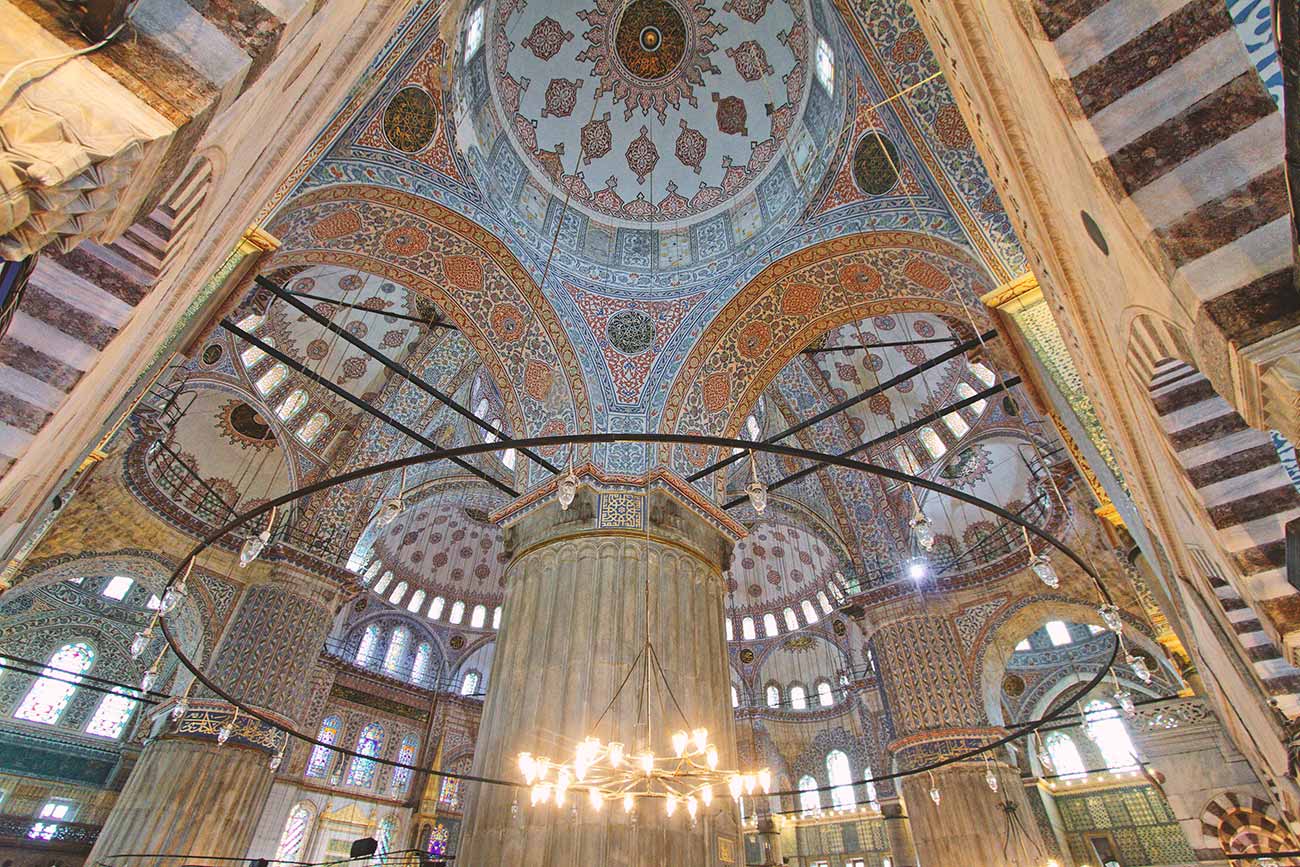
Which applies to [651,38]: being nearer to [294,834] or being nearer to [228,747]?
[228,747]

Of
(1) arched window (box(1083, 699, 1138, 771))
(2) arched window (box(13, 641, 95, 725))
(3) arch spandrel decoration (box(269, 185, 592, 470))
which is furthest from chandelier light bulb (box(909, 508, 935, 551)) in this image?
(2) arched window (box(13, 641, 95, 725))

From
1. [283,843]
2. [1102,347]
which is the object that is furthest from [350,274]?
[283,843]

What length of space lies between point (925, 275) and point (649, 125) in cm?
548

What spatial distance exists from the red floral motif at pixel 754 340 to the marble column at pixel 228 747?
9.37 m

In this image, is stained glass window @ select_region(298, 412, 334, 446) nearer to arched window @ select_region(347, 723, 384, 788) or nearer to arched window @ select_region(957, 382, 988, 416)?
arched window @ select_region(347, 723, 384, 788)

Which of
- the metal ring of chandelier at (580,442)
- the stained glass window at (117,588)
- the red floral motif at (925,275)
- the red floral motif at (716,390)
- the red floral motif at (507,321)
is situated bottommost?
the metal ring of chandelier at (580,442)

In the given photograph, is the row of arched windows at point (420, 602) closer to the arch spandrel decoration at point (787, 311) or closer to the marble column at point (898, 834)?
the marble column at point (898, 834)

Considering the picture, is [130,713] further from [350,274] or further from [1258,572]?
[1258,572]

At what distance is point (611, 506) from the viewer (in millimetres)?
8398

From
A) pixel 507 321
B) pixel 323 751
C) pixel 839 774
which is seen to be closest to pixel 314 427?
pixel 507 321

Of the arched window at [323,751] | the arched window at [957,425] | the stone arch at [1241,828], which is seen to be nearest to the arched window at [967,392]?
the arched window at [957,425]

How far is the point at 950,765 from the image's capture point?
1043cm

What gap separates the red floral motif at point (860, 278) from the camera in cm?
865

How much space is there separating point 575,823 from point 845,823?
673 inches
